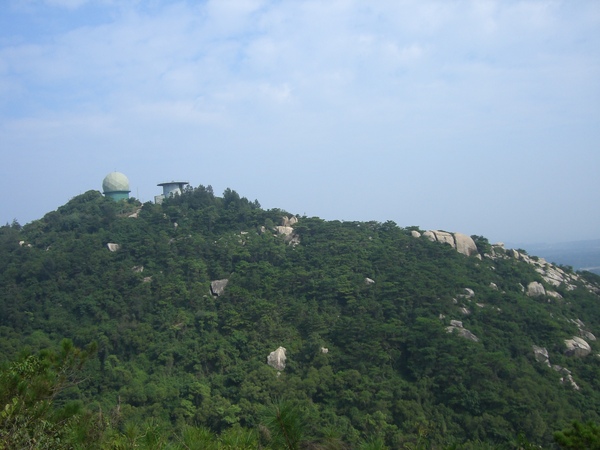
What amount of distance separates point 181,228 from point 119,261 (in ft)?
13.7

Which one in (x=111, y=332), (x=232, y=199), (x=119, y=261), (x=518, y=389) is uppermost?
(x=232, y=199)

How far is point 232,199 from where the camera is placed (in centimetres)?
3522

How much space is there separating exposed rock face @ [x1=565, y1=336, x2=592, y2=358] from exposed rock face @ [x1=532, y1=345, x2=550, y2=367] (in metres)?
0.98

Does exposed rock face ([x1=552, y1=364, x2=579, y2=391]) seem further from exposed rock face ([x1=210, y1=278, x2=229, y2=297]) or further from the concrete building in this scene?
the concrete building

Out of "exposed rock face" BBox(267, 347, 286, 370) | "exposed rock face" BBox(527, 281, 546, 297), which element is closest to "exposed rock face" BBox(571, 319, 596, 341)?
"exposed rock face" BBox(527, 281, 546, 297)

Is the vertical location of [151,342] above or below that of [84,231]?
below

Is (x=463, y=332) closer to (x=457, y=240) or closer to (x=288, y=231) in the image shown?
(x=457, y=240)

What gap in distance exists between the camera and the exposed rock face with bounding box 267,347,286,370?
2202 cm

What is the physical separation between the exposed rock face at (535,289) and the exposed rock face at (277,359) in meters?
12.6

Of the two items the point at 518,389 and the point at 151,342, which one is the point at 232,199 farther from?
the point at 518,389

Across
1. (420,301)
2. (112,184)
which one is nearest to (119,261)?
(112,184)

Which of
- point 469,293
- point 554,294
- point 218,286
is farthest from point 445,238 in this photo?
point 218,286

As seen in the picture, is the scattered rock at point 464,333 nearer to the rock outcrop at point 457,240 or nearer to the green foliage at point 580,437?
the rock outcrop at point 457,240

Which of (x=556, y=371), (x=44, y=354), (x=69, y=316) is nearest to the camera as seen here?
(x=44, y=354)
